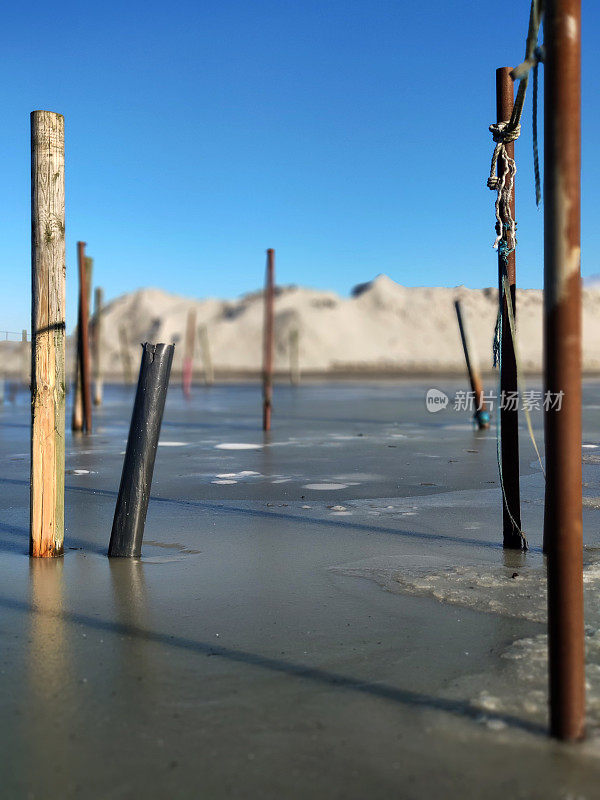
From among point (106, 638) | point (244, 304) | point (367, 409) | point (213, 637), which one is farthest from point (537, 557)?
point (244, 304)

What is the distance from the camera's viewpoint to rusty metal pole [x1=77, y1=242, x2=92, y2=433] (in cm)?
1315

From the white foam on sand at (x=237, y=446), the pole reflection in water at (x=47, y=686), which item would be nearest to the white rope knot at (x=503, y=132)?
the pole reflection in water at (x=47, y=686)

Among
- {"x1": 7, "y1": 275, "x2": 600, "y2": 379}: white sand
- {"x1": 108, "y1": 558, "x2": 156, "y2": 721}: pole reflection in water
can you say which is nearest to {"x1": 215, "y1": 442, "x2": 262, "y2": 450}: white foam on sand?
{"x1": 108, "y1": 558, "x2": 156, "y2": 721}: pole reflection in water

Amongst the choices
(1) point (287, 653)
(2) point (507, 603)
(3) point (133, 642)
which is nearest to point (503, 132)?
(2) point (507, 603)

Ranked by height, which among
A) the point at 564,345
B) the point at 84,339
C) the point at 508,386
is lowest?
the point at 508,386

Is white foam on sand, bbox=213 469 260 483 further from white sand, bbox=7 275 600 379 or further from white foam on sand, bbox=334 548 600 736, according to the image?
white sand, bbox=7 275 600 379

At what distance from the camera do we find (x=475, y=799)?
7.17 feet

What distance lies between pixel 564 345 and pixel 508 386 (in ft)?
8.34

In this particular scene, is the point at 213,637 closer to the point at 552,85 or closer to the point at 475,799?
the point at 475,799

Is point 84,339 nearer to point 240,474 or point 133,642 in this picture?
point 240,474

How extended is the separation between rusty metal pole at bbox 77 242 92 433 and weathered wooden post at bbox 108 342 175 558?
27.4 feet

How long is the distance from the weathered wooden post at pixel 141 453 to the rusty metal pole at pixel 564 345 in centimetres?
293

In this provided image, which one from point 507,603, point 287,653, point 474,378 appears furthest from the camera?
point 474,378

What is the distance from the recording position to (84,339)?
42.8 feet
